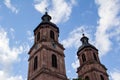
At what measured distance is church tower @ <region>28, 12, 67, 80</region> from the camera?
36.6 meters

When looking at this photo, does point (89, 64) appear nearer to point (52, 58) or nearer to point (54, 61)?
point (54, 61)

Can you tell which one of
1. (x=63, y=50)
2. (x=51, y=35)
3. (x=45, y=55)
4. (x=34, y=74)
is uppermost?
(x=51, y=35)

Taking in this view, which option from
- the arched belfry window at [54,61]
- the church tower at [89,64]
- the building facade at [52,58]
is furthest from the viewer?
the church tower at [89,64]

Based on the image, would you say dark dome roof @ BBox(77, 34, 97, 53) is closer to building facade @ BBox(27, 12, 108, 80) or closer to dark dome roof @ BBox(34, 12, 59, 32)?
building facade @ BBox(27, 12, 108, 80)

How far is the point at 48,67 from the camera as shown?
36875mm

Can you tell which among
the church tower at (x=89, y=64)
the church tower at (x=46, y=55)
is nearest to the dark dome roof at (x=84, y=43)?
the church tower at (x=89, y=64)

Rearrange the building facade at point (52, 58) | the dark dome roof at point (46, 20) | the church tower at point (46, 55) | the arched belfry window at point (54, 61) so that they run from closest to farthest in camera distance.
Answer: the church tower at point (46, 55), the building facade at point (52, 58), the arched belfry window at point (54, 61), the dark dome roof at point (46, 20)

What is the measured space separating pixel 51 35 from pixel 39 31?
7.54 feet

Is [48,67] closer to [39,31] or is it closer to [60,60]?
[60,60]

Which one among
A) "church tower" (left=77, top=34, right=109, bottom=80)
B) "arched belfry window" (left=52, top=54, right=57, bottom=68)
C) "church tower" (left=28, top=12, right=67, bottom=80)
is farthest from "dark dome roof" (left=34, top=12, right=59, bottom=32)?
"church tower" (left=77, top=34, right=109, bottom=80)

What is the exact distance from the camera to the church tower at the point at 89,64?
→ 4547 cm

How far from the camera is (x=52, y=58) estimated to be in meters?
39.1

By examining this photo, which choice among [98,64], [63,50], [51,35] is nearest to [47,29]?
[51,35]

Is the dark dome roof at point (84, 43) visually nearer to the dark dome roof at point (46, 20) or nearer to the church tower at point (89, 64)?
the church tower at point (89, 64)
